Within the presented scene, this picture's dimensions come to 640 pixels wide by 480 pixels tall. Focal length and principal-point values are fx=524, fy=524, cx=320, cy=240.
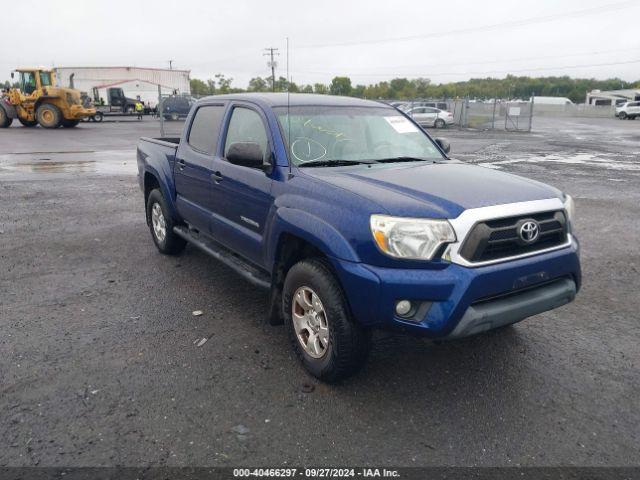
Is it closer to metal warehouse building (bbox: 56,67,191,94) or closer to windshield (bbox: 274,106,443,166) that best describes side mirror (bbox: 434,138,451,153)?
windshield (bbox: 274,106,443,166)

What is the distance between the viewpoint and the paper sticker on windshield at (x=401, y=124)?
4746 mm

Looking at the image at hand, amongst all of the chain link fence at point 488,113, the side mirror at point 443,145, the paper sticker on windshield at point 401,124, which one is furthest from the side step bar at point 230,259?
the chain link fence at point 488,113

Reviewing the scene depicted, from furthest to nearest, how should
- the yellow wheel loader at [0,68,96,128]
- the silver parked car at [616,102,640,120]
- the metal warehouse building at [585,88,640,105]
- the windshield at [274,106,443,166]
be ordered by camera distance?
the metal warehouse building at [585,88,640,105] < the silver parked car at [616,102,640,120] < the yellow wheel loader at [0,68,96,128] < the windshield at [274,106,443,166]

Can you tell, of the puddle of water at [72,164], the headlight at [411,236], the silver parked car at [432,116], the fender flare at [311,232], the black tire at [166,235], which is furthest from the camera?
the silver parked car at [432,116]

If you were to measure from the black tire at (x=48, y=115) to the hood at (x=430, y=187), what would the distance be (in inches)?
1106

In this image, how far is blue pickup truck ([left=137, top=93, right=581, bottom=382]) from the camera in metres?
3.00

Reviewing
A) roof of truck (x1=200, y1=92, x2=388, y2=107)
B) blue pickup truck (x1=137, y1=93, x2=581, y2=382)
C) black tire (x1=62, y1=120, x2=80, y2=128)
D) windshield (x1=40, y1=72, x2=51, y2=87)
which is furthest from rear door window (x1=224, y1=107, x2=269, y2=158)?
windshield (x1=40, y1=72, x2=51, y2=87)

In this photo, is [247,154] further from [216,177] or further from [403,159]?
[403,159]

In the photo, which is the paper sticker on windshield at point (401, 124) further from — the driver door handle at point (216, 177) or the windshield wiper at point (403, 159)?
the driver door handle at point (216, 177)

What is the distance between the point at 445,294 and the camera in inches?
116

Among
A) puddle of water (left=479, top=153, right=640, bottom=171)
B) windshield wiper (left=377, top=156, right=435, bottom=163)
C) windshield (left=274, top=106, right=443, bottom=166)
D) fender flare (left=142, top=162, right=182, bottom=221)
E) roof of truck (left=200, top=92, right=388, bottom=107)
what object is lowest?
puddle of water (left=479, top=153, right=640, bottom=171)

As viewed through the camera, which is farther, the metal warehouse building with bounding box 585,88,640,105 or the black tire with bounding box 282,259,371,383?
the metal warehouse building with bounding box 585,88,640,105

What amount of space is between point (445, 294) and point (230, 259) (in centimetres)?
225

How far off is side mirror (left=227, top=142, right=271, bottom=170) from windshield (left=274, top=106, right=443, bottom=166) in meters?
0.25
